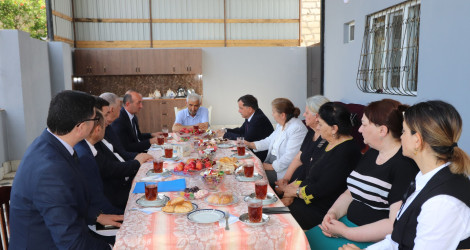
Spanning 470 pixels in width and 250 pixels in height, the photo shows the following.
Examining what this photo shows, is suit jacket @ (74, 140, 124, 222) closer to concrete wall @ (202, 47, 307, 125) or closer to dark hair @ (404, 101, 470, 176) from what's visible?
dark hair @ (404, 101, 470, 176)

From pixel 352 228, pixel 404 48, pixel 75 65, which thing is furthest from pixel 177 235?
pixel 75 65

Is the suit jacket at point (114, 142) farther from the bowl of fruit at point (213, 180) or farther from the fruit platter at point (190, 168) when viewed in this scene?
the bowl of fruit at point (213, 180)

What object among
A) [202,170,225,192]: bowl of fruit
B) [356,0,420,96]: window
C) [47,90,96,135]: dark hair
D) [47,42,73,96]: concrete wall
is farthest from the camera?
[47,42,73,96]: concrete wall

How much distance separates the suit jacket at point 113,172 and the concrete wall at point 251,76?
6862mm

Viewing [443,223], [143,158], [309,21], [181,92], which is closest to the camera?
[443,223]

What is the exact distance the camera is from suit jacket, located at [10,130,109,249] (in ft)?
4.78

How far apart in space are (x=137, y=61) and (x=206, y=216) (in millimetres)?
7912

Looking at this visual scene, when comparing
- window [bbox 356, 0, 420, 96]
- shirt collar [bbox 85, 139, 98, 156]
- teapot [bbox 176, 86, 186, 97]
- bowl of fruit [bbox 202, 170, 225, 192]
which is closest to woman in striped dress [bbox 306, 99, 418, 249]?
bowl of fruit [bbox 202, 170, 225, 192]

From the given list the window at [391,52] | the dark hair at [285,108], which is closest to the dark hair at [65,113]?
the dark hair at [285,108]

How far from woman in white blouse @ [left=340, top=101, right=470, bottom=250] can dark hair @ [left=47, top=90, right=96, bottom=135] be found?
1378 millimetres

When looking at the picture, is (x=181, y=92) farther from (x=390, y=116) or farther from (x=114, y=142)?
(x=390, y=116)

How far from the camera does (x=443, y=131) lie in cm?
132

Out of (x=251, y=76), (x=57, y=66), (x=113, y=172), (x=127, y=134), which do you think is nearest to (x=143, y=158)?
(x=113, y=172)

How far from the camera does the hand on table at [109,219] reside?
2.11 meters
